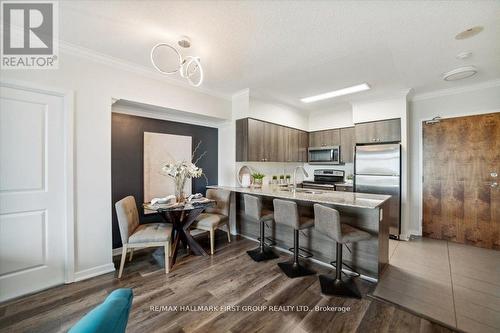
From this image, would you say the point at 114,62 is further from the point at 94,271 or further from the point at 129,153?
the point at 94,271

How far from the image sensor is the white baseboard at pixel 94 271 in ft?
7.83

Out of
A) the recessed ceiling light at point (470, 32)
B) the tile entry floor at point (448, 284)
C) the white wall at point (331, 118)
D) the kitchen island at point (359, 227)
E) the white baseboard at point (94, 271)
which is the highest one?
the recessed ceiling light at point (470, 32)

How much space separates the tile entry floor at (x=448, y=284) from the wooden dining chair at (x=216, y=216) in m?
2.20

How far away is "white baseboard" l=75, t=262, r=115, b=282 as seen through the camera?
93.9 inches

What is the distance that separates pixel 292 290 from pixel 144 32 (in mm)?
3178

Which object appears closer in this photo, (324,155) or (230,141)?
(230,141)

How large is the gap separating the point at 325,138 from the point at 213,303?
171 inches

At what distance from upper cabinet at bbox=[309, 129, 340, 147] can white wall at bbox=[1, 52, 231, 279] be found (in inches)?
165

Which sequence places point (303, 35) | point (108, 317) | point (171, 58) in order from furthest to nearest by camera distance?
point (171, 58), point (303, 35), point (108, 317)

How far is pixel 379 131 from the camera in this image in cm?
398

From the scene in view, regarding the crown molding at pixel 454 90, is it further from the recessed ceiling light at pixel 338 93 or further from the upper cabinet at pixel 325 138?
the upper cabinet at pixel 325 138

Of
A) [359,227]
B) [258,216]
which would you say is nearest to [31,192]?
[258,216]

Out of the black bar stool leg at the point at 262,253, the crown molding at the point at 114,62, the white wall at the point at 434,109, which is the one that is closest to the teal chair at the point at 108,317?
the black bar stool leg at the point at 262,253

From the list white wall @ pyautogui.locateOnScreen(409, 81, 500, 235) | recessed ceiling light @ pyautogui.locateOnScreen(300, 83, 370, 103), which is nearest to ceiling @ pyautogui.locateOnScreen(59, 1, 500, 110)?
recessed ceiling light @ pyautogui.locateOnScreen(300, 83, 370, 103)
